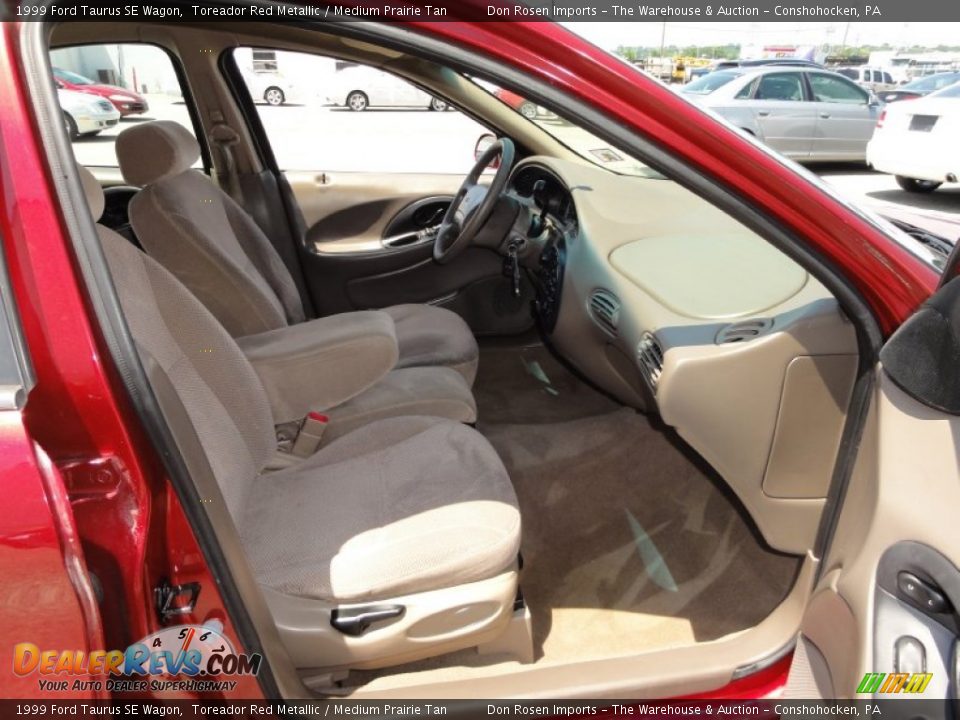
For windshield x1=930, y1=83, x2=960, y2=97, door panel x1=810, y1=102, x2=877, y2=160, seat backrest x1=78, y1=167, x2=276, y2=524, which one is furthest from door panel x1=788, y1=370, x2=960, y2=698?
door panel x1=810, y1=102, x2=877, y2=160

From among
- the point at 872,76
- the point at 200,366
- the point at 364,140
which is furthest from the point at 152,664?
the point at 872,76

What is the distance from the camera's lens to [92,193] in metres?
1.04

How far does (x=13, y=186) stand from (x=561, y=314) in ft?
5.74

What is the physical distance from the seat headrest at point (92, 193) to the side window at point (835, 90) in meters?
8.83

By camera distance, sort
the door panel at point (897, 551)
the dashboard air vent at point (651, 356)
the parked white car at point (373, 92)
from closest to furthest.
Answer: the door panel at point (897, 551)
the dashboard air vent at point (651, 356)
the parked white car at point (373, 92)

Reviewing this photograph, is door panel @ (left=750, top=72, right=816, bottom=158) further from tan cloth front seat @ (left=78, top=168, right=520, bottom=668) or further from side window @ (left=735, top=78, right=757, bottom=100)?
tan cloth front seat @ (left=78, top=168, right=520, bottom=668)

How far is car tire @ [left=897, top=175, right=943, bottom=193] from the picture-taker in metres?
7.38

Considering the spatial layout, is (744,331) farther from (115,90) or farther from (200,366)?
(115,90)

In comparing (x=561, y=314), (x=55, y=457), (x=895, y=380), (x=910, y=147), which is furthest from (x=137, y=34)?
(x=910, y=147)

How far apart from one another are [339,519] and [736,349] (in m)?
0.82

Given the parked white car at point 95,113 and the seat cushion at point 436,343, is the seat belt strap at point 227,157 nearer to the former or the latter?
the parked white car at point 95,113

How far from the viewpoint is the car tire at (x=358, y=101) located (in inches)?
111

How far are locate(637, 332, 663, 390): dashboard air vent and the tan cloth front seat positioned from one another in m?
0.41

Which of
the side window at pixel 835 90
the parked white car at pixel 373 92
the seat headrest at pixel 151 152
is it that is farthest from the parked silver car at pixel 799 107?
the seat headrest at pixel 151 152
